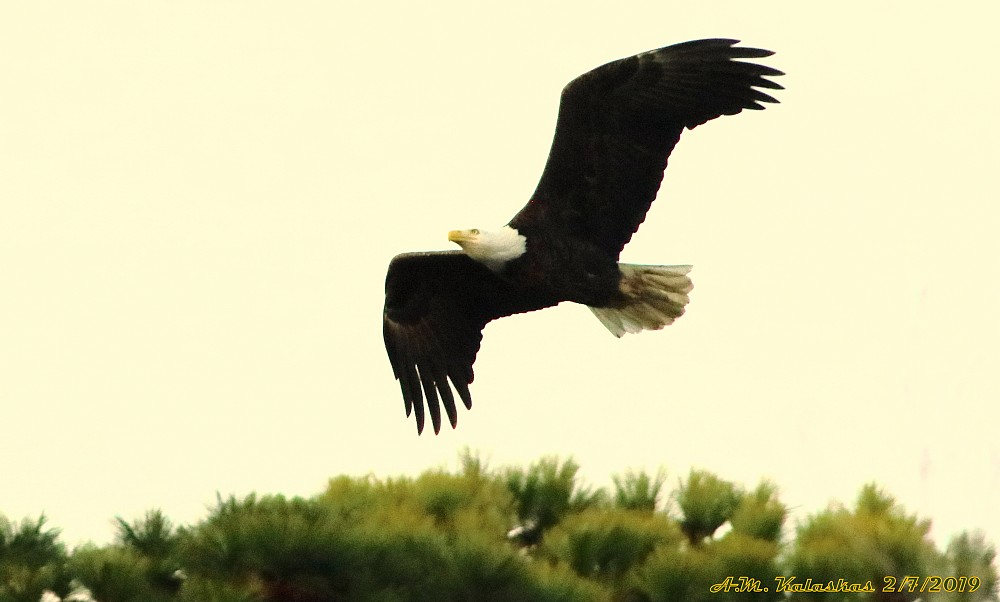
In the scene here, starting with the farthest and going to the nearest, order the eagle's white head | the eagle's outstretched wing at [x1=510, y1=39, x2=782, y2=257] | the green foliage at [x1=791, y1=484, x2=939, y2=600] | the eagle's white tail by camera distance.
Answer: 1. the eagle's white tail
2. the eagle's white head
3. the eagle's outstretched wing at [x1=510, y1=39, x2=782, y2=257]
4. the green foliage at [x1=791, y1=484, x2=939, y2=600]

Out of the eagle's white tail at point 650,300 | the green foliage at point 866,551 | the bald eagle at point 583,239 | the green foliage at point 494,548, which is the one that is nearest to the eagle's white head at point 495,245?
the bald eagle at point 583,239

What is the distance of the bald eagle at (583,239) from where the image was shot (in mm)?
6352

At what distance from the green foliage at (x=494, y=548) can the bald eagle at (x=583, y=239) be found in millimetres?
1130

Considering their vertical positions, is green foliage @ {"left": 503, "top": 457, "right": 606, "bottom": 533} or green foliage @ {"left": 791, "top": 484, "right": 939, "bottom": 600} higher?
green foliage @ {"left": 503, "top": 457, "right": 606, "bottom": 533}

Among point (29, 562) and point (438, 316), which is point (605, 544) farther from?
point (438, 316)

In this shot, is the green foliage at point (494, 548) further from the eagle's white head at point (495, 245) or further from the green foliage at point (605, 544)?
the eagle's white head at point (495, 245)

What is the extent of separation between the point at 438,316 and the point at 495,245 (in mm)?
972

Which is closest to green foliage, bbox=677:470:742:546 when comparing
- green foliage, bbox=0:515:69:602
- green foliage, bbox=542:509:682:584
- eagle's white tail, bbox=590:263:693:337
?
green foliage, bbox=542:509:682:584

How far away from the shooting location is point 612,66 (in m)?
6.35

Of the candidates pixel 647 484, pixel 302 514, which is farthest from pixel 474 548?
pixel 647 484

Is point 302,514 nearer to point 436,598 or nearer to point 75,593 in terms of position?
point 436,598

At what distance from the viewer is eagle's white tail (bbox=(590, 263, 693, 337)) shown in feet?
23.9

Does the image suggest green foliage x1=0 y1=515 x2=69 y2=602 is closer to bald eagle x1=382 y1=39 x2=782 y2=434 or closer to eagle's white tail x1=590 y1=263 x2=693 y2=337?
bald eagle x1=382 y1=39 x2=782 y2=434

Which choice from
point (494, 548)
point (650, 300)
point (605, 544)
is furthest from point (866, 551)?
point (650, 300)
